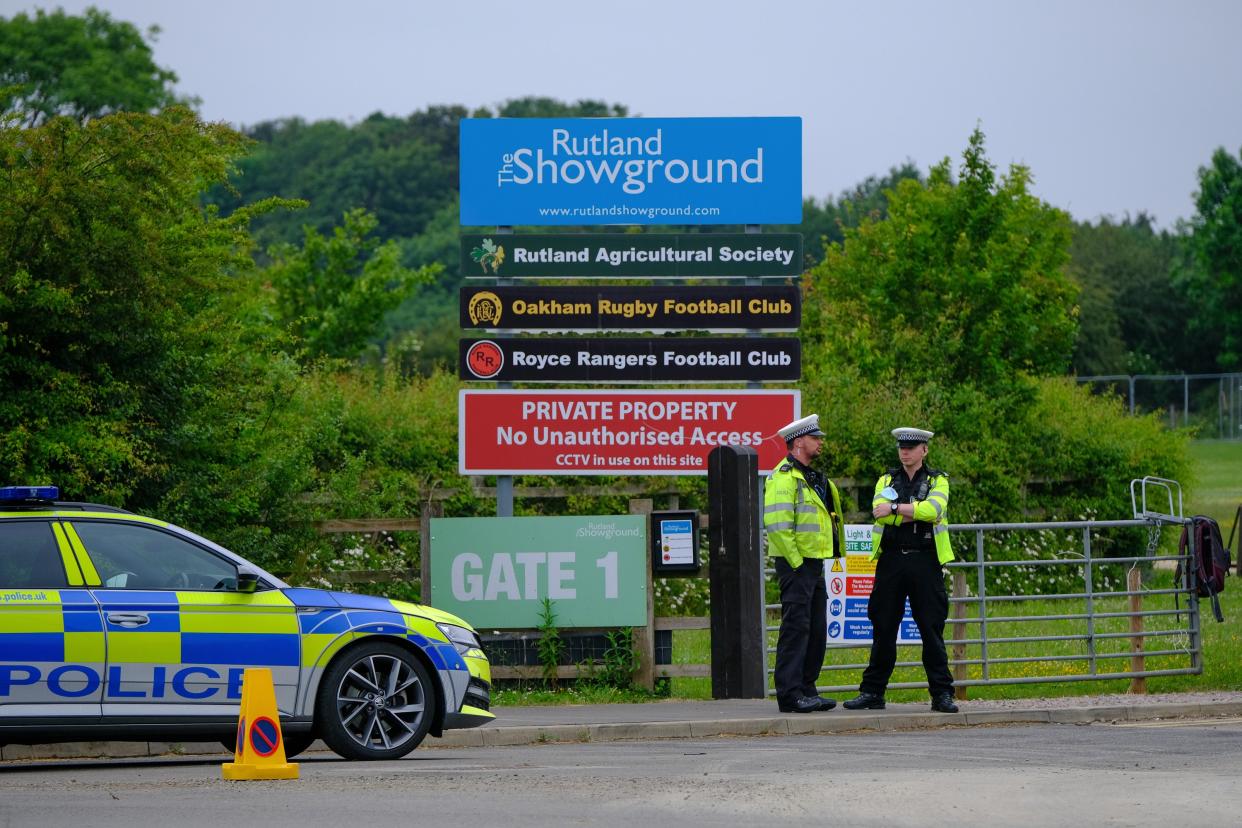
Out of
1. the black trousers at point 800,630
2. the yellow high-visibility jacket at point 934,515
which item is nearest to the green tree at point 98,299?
the black trousers at point 800,630

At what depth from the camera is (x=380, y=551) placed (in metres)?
20.3

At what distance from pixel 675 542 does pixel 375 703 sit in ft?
14.6

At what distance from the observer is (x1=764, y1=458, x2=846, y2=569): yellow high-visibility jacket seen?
13430mm

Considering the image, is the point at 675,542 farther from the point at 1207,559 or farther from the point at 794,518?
the point at 1207,559

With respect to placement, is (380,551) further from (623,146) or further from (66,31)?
(66,31)

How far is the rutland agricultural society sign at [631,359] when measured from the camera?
1730cm

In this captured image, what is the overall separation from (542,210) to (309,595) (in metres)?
7.49

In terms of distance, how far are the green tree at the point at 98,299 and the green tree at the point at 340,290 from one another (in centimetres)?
2477

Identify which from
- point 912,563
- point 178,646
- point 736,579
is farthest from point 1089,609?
point 178,646

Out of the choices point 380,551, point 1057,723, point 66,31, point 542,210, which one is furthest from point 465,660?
point 66,31

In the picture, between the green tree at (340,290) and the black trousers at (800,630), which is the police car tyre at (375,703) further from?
the green tree at (340,290)

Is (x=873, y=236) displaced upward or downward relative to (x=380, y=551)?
upward

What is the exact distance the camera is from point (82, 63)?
73.9 meters

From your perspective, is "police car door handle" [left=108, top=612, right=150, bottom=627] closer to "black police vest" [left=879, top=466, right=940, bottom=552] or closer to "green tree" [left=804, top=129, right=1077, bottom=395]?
"black police vest" [left=879, top=466, right=940, bottom=552]
